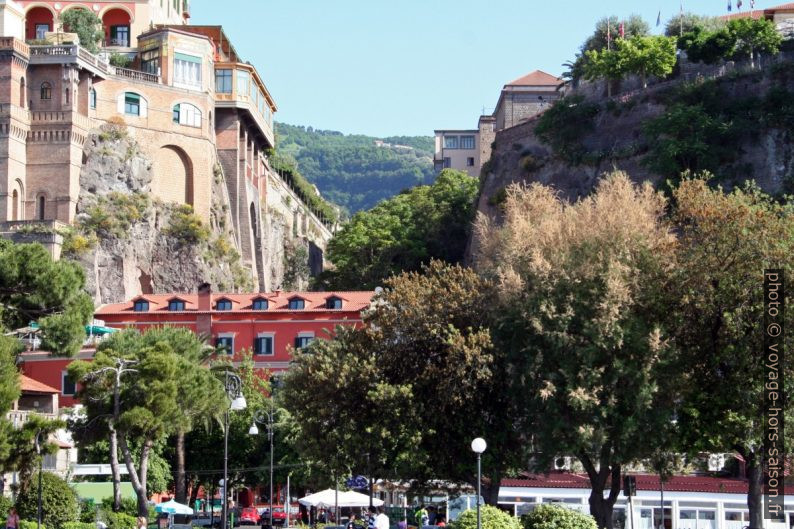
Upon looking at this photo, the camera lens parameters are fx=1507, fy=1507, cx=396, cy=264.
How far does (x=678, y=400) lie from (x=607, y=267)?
497cm

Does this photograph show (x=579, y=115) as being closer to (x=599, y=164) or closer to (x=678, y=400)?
(x=599, y=164)

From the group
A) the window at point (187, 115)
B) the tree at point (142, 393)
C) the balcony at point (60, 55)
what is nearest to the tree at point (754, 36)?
the window at point (187, 115)

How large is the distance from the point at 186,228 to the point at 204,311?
1469 cm

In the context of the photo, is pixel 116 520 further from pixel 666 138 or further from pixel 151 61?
pixel 151 61

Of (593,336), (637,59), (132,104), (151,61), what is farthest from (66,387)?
(593,336)

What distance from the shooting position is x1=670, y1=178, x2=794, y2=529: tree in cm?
4597

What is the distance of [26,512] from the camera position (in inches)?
1951

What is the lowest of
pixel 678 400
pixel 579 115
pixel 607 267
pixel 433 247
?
pixel 678 400

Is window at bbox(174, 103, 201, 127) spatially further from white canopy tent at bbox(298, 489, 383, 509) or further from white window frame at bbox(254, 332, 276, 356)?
white canopy tent at bbox(298, 489, 383, 509)

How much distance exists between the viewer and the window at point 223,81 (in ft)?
364

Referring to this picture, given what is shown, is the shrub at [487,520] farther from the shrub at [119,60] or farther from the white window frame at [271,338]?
the shrub at [119,60]

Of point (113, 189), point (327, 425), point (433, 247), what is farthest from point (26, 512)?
point (433, 247)

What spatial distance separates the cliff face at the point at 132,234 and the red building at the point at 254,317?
716 centimetres

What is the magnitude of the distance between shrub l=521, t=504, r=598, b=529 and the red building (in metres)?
48.6
